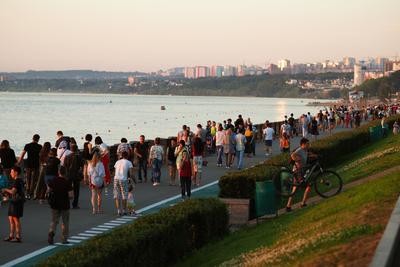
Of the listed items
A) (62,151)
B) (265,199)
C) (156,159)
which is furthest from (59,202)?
(156,159)

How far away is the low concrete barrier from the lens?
724cm

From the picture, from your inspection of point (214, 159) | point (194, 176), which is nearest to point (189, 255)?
point (194, 176)

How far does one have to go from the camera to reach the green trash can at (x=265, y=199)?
1559 cm

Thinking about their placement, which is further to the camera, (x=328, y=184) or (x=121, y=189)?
(x=121, y=189)

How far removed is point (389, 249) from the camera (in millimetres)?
7695

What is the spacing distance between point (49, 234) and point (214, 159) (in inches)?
733

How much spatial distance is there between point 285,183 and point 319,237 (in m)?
6.68

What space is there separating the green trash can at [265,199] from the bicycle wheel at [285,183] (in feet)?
3.79

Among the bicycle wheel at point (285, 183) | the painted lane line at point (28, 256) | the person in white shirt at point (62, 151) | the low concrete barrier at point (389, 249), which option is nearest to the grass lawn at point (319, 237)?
the low concrete barrier at point (389, 249)

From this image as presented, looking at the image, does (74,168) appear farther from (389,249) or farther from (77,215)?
(389,249)

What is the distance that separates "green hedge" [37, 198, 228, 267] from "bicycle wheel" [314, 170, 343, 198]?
2760mm

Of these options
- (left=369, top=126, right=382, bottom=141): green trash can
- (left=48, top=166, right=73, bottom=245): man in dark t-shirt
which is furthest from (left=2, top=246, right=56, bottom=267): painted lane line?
(left=369, top=126, right=382, bottom=141): green trash can

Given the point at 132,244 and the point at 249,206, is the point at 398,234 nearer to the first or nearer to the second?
the point at 132,244

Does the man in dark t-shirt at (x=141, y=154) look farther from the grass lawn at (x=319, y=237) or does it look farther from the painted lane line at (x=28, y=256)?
the painted lane line at (x=28, y=256)
